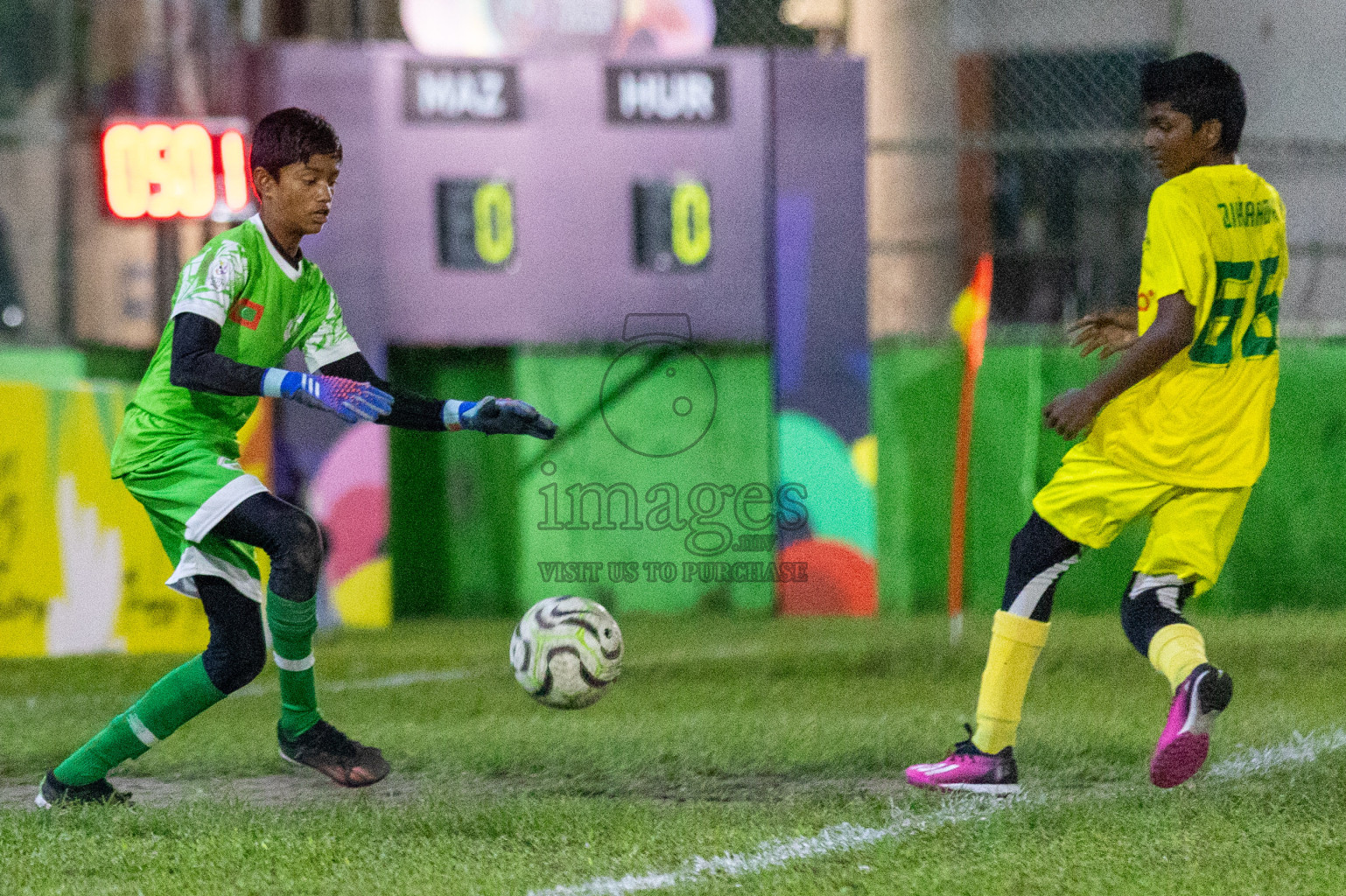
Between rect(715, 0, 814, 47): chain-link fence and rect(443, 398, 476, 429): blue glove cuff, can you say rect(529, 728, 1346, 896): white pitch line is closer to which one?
rect(443, 398, 476, 429): blue glove cuff

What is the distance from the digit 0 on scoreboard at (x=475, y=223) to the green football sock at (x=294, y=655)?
673cm

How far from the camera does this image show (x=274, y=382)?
4148 millimetres

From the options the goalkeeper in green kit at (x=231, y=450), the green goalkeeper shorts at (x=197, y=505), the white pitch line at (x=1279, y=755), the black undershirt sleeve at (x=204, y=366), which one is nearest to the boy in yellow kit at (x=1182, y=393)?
the white pitch line at (x=1279, y=755)

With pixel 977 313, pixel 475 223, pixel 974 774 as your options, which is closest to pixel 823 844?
pixel 974 774

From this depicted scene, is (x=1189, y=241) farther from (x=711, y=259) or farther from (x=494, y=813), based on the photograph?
(x=711, y=259)

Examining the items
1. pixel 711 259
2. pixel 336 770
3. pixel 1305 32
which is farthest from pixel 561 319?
pixel 336 770

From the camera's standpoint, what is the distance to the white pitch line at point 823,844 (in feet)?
11.8

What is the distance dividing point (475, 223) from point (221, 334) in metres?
6.85

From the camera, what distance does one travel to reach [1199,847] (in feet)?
12.8

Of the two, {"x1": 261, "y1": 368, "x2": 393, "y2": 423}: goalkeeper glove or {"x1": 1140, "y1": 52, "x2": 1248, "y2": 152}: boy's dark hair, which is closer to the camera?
{"x1": 261, "y1": 368, "x2": 393, "y2": 423}: goalkeeper glove

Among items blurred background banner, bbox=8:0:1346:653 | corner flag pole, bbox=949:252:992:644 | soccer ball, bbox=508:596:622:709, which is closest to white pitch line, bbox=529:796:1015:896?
soccer ball, bbox=508:596:622:709

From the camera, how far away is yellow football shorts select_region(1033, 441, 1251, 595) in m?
4.34

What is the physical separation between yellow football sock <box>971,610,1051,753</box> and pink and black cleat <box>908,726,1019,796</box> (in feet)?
0.09

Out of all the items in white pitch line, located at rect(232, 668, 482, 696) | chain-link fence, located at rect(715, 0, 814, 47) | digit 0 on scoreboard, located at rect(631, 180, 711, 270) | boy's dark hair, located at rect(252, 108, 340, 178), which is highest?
chain-link fence, located at rect(715, 0, 814, 47)
